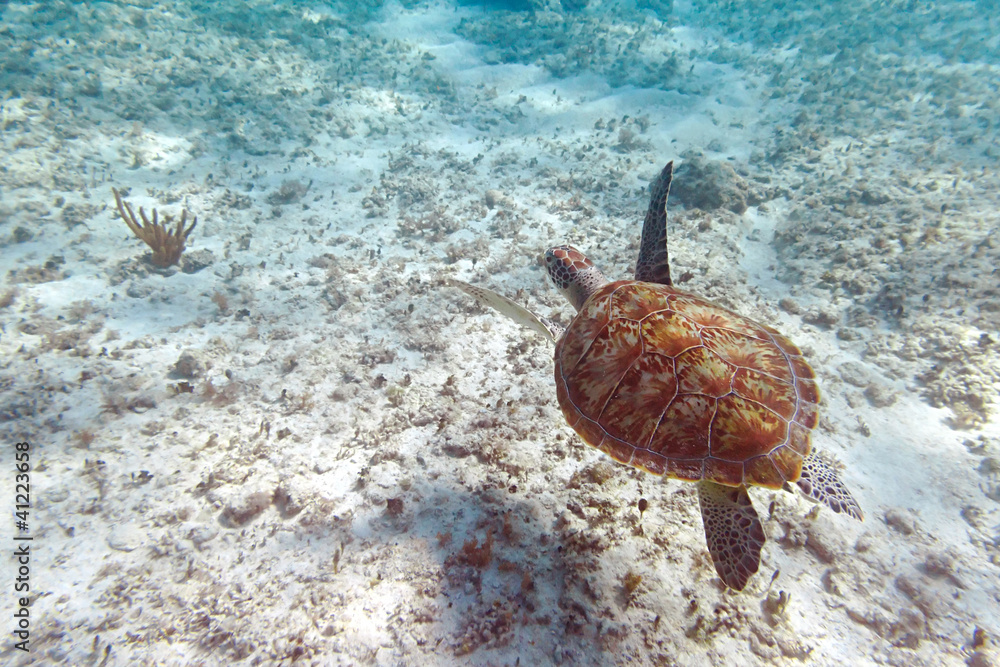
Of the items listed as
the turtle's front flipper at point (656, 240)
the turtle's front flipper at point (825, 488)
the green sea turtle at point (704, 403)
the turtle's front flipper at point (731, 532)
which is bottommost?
the turtle's front flipper at point (731, 532)

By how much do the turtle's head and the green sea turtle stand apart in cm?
51

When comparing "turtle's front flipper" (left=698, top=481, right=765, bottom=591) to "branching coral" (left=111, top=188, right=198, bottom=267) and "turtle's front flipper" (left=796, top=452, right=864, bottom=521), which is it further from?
"branching coral" (left=111, top=188, right=198, bottom=267)

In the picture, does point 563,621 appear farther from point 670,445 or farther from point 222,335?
point 222,335

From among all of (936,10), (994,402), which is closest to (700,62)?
(936,10)

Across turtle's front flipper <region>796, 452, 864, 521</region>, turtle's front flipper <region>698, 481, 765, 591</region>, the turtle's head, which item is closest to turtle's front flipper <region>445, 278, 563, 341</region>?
the turtle's head

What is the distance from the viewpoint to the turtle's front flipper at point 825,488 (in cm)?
199

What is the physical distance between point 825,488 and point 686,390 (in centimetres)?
85

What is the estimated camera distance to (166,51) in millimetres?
8344

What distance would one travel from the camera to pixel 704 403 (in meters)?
2.07

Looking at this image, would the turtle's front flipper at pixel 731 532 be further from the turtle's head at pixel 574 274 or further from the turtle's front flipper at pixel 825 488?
the turtle's head at pixel 574 274

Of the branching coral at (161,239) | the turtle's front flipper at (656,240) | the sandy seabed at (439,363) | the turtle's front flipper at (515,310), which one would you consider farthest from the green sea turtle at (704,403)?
the branching coral at (161,239)

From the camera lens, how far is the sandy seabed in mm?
2066

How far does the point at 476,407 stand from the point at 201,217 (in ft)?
Result: 15.5

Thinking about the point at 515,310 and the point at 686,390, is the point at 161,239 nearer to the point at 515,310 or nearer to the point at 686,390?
the point at 515,310
